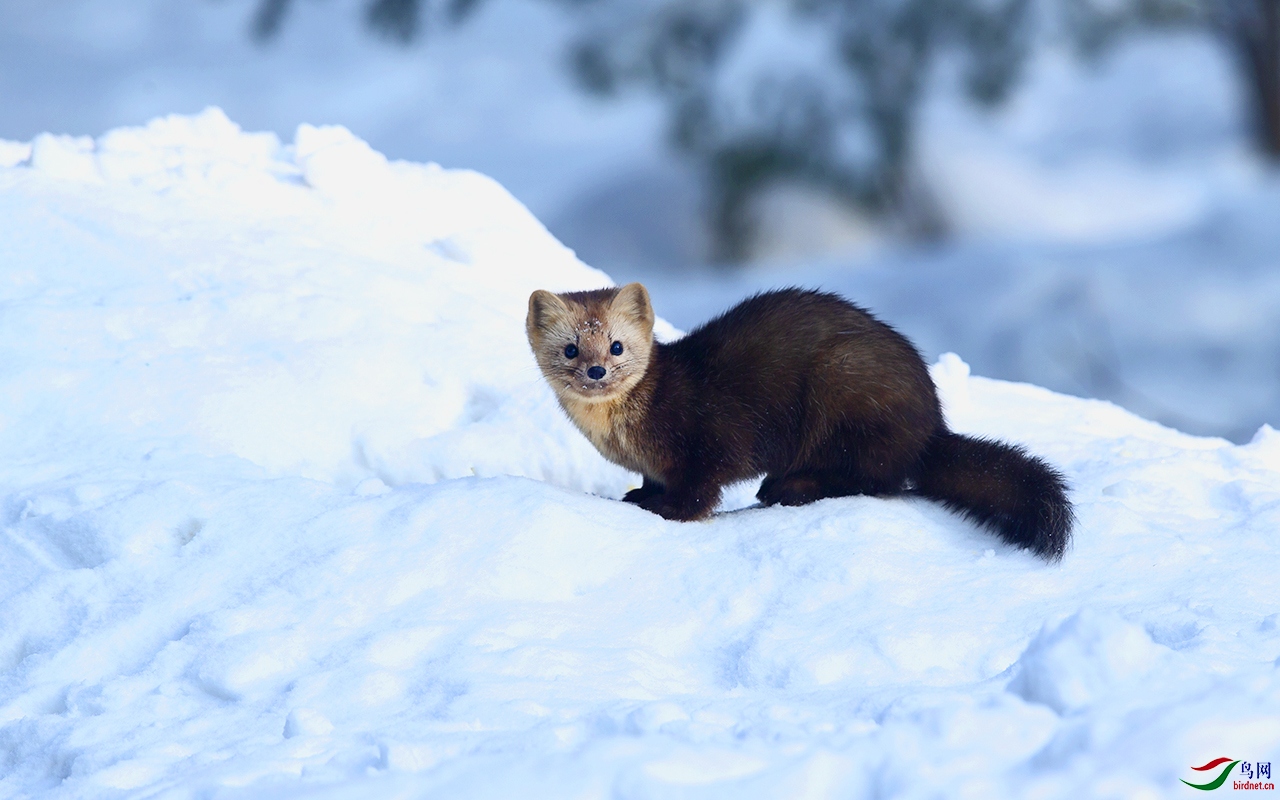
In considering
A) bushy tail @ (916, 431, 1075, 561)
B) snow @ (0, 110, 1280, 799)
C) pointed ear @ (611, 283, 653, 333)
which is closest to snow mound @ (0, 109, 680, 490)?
snow @ (0, 110, 1280, 799)

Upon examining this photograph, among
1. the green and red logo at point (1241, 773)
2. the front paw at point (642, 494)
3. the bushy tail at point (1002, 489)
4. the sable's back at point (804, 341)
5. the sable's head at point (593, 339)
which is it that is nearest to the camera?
the green and red logo at point (1241, 773)

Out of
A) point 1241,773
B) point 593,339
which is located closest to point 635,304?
point 593,339

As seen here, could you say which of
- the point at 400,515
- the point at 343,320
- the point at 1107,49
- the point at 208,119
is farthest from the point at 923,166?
the point at 400,515

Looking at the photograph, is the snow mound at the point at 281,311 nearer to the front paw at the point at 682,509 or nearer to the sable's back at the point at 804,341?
the front paw at the point at 682,509

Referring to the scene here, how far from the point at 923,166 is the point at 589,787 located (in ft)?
58.5

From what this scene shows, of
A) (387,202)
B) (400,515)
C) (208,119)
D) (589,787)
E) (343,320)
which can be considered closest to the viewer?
(589,787)

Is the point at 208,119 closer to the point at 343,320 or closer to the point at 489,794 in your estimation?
the point at 343,320

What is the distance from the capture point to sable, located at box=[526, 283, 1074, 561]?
4375 mm

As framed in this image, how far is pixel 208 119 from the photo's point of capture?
7.55m

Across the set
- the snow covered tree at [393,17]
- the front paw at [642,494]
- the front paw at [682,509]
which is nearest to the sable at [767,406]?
the front paw at [682,509]

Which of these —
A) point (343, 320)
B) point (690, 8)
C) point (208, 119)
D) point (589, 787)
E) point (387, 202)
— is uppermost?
point (690, 8)

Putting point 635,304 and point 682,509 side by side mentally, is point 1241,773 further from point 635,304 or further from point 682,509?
point 635,304

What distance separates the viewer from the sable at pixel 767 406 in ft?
14.4

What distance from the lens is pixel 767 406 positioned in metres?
4.45
